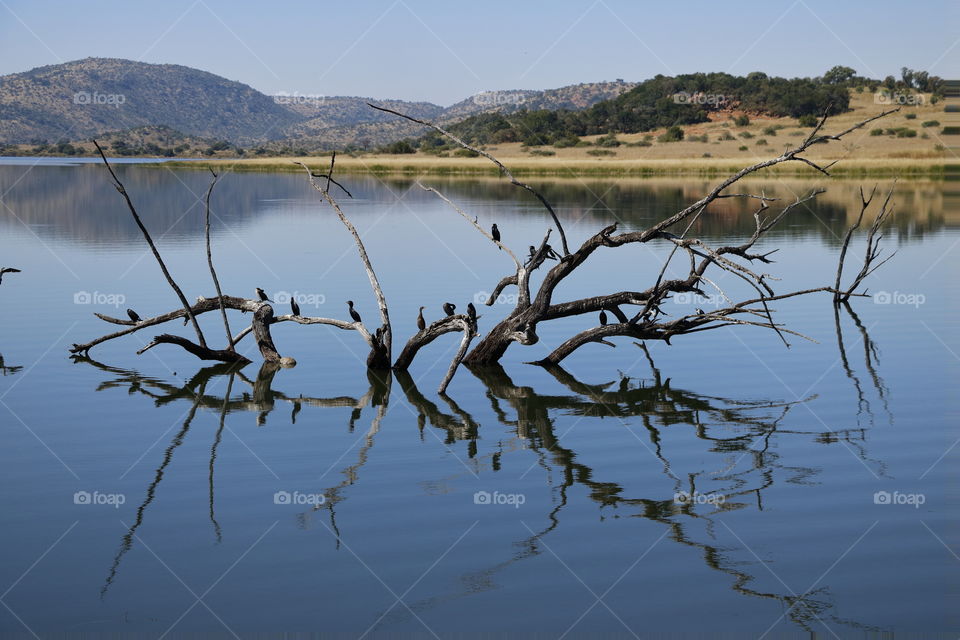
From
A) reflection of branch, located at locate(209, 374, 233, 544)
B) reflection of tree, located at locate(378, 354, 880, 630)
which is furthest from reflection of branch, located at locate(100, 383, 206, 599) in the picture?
reflection of tree, located at locate(378, 354, 880, 630)

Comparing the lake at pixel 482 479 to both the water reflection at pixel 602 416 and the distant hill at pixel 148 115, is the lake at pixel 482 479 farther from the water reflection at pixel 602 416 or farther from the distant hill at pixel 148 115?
the distant hill at pixel 148 115

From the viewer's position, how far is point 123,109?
18012 cm

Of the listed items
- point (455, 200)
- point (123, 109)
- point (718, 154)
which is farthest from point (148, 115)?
point (455, 200)

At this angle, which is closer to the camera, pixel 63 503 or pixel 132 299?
pixel 63 503

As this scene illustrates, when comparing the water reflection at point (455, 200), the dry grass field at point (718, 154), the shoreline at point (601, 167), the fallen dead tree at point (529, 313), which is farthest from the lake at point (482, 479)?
the dry grass field at point (718, 154)

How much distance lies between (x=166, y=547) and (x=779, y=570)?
173 inches

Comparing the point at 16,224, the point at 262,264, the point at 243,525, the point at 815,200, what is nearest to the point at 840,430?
the point at 243,525

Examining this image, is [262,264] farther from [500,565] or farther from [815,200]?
[815,200]

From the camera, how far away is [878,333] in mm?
16594

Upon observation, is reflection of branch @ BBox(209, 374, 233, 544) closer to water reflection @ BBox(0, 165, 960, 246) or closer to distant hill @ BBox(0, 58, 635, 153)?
water reflection @ BBox(0, 165, 960, 246)

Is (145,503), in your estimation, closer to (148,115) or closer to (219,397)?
(219,397)

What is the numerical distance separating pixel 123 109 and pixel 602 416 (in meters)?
184

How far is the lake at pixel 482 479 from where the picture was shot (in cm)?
662

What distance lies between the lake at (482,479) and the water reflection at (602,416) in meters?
0.04
